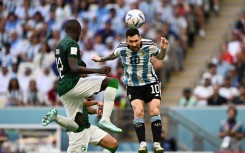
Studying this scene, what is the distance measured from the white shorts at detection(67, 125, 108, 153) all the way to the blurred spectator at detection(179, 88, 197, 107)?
30.3 feet

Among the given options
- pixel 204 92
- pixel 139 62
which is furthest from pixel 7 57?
pixel 139 62

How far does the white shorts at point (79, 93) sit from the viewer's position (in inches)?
771

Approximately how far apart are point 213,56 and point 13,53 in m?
6.15

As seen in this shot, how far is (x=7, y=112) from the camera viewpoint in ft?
100

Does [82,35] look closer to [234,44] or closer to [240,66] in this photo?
[234,44]

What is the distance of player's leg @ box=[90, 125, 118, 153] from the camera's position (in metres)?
20.2

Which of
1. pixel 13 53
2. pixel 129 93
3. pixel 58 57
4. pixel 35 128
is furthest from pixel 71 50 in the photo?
pixel 13 53

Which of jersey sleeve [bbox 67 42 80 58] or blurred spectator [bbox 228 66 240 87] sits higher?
jersey sleeve [bbox 67 42 80 58]

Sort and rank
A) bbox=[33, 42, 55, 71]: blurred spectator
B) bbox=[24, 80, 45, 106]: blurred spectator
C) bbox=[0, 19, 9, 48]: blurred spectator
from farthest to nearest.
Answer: bbox=[0, 19, 9, 48]: blurred spectator < bbox=[33, 42, 55, 71]: blurred spectator < bbox=[24, 80, 45, 106]: blurred spectator

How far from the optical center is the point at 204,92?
29.2 meters

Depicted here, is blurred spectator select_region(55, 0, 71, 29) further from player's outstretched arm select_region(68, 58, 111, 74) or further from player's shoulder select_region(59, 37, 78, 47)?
→ player's outstretched arm select_region(68, 58, 111, 74)

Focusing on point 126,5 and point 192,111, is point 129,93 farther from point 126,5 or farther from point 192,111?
Result: point 126,5

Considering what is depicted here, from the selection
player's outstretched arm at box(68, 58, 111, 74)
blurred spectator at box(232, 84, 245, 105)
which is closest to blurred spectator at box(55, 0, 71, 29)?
A: blurred spectator at box(232, 84, 245, 105)

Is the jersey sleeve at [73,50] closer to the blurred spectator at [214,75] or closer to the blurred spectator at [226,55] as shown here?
the blurred spectator at [214,75]
